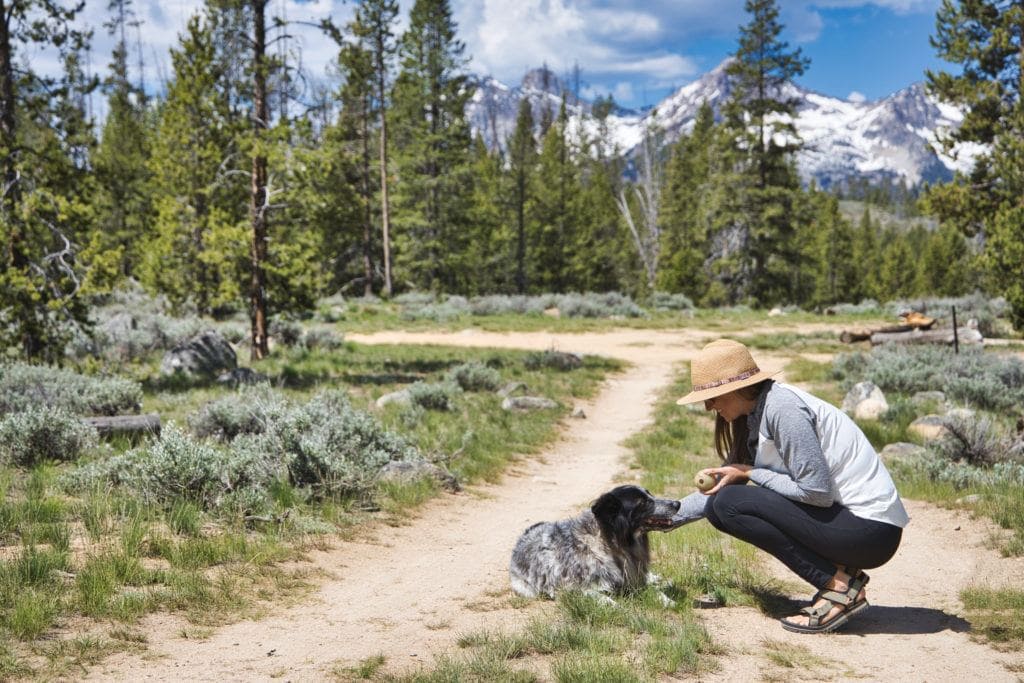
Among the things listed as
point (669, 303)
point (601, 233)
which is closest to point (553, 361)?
point (669, 303)

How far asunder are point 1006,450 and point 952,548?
2871 millimetres

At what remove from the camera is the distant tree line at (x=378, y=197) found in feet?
35.9

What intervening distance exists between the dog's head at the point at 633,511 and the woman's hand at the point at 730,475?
25cm

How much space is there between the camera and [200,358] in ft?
48.6

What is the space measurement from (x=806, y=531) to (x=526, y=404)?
875 cm

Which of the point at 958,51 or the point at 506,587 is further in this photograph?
the point at 958,51

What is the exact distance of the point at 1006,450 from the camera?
8.32 m

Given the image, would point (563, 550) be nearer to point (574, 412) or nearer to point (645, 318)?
point (574, 412)

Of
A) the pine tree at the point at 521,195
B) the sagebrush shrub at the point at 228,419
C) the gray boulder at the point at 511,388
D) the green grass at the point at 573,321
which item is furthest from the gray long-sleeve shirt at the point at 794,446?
the pine tree at the point at 521,195

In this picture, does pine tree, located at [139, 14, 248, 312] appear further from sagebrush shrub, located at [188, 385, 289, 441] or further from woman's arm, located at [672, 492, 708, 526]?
woman's arm, located at [672, 492, 708, 526]

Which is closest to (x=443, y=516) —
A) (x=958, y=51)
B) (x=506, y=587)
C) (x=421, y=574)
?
→ (x=421, y=574)

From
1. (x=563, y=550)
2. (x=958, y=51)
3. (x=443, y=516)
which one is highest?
(x=958, y=51)

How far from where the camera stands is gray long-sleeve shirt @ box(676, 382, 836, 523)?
3996mm

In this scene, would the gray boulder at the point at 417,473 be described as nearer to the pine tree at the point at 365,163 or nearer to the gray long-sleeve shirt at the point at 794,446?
the gray long-sleeve shirt at the point at 794,446
